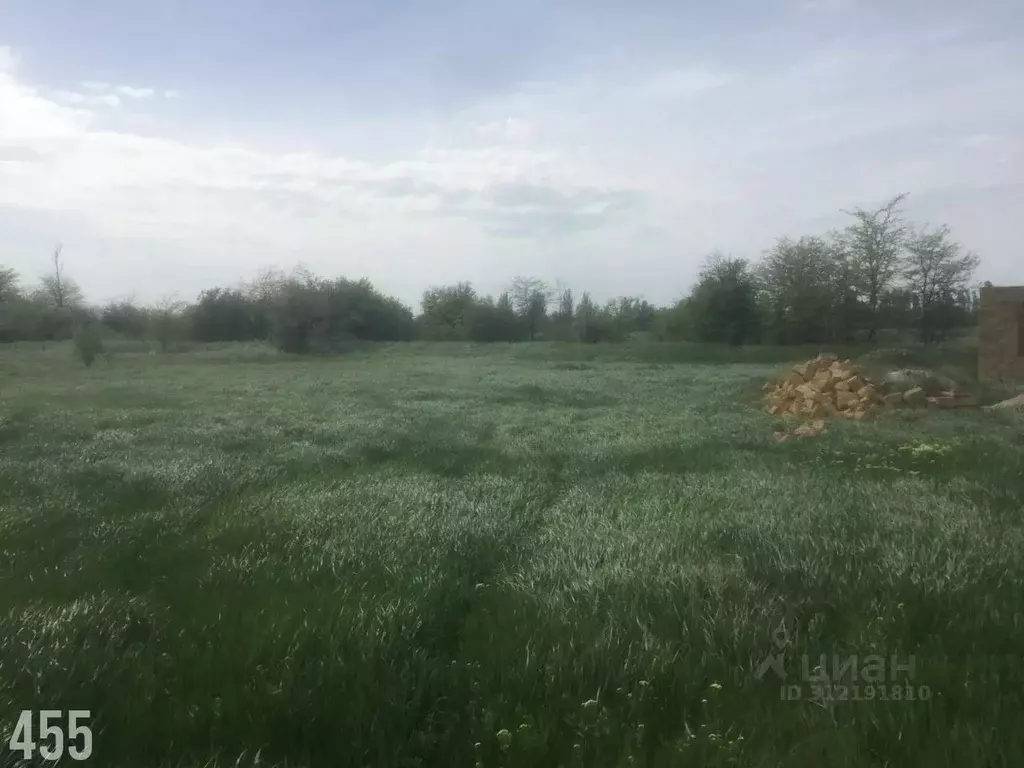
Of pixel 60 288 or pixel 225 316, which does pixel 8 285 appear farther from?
pixel 225 316

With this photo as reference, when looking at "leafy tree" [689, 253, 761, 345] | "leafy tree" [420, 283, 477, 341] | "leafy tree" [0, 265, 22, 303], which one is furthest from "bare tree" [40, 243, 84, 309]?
"leafy tree" [689, 253, 761, 345]

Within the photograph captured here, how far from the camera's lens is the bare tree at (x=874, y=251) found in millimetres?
6301

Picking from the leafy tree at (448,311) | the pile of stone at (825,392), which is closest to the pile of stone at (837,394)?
the pile of stone at (825,392)

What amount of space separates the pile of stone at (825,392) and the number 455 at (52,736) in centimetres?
568

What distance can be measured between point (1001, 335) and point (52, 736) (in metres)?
7.01

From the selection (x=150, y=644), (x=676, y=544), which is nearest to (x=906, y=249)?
(x=676, y=544)

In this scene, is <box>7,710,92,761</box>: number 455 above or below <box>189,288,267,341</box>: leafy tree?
below

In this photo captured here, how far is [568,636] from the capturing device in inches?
85.2

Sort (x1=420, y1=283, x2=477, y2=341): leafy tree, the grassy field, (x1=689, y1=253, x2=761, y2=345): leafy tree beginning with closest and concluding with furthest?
the grassy field < (x1=689, y1=253, x2=761, y2=345): leafy tree < (x1=420, y1=283, x2=477, y2=341): leafy tree

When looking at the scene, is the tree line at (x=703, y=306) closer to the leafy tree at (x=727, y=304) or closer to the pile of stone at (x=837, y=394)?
the leafy tree at (x=727, y=304)

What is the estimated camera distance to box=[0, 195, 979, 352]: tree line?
5.99 metres

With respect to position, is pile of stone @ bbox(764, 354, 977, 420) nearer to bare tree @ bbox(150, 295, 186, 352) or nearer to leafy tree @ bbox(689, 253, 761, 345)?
leafy tree @ bbox(689, 253, 761, 345)

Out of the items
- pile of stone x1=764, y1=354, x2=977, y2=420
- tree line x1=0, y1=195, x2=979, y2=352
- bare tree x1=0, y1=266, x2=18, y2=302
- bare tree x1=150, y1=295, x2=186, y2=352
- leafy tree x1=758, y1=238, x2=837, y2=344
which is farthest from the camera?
leafy tree x1=758, y1=238, x2=837, y2=344

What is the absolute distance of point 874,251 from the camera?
21.4ft
